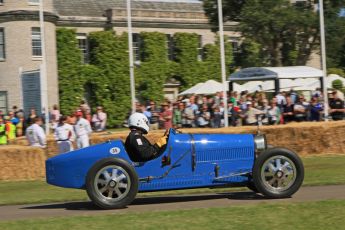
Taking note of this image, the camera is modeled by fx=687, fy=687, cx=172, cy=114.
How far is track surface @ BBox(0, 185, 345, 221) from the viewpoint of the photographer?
1062cm

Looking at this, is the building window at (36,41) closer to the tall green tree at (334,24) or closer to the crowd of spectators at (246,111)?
the tall green tree at (334,24)

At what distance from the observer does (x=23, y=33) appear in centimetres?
4600

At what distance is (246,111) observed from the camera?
84.0 ft

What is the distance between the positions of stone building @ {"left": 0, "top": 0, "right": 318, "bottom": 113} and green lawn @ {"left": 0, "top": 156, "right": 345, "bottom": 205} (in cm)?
2230

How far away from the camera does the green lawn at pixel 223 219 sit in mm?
8445

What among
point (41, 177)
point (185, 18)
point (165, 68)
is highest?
point (185, 18)

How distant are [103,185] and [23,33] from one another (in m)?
36.8

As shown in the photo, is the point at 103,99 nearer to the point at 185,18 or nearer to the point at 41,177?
the point at 185,18

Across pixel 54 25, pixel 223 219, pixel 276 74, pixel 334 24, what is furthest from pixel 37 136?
pixel 334 24

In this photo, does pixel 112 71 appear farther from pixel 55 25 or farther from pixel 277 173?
pixel 277 173

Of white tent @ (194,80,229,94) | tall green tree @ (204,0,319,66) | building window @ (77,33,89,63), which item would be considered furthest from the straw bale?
building window @ (77,33,89,63)

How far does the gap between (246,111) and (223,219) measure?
16.9 meters

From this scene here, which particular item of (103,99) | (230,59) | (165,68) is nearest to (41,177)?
Result: (103,99)

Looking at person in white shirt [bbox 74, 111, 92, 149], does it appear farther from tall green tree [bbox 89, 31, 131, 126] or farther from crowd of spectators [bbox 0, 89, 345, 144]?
tall green tree [bbox 89, 31, 131, 126]
